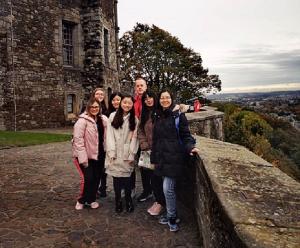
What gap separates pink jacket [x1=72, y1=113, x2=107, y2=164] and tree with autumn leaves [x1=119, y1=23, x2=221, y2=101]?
32.2m

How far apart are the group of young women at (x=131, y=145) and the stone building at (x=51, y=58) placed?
12.3 metres

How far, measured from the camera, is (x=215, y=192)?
2.96m

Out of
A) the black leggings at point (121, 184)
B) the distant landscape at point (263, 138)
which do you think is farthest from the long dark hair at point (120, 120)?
the distant landscape at point (263, 138)

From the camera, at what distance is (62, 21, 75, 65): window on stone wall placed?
794 inches

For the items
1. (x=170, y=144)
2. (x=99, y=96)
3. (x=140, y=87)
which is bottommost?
(x=170, y=144)

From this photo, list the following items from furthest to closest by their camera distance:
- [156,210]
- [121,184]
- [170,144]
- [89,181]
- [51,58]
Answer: [51,58], [89,181], [121,184], [156,210], [170,144]

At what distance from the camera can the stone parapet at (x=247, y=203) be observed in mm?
2098

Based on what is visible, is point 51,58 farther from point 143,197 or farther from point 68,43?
point 143,197

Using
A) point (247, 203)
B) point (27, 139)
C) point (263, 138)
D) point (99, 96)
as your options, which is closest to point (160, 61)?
point (263, 138)

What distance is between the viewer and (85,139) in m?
5.44

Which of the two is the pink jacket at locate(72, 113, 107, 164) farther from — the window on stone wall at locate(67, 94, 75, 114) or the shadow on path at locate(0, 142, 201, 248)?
the window on stone wall at locate(67, 94, 75, 114)

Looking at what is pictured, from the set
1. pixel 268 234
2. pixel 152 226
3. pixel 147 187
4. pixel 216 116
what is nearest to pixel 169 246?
pixel 152 226

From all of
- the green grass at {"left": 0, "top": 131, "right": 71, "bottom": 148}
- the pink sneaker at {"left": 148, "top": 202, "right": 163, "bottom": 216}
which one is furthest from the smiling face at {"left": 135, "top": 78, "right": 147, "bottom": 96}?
the green grass at {"left": 0, "top": 131, "right": 71, "bottom": 148}

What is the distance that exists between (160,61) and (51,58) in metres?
21.3
